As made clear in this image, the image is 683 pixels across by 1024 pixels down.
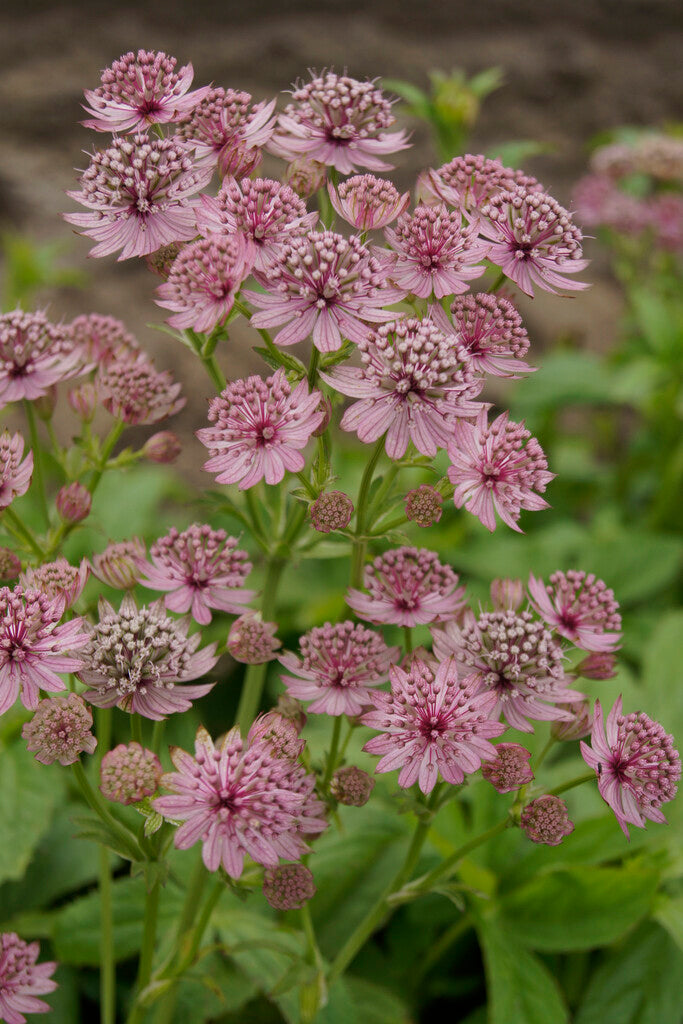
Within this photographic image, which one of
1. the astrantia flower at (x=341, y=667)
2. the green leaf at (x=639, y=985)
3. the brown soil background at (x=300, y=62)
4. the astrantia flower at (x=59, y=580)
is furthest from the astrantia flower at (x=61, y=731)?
the brown soil background at (x=300, y=62)

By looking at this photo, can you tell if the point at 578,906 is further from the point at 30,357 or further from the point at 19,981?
the point at 30,357

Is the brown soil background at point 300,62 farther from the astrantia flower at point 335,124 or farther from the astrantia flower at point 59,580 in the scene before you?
the astrantia flower at point 59,580

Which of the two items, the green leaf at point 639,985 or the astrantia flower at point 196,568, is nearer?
the astrantia flower at point 196,568

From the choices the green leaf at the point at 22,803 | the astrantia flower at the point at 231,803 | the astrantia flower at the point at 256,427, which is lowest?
the green leaf at the point at 22,803

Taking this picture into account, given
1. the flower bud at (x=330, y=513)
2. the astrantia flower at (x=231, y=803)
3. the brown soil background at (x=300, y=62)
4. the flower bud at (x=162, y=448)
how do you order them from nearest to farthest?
the astrantia flower at (x=231, y=803), the flower bud at (x=330, y=513), the flower bud at (x=162, y=448), the brown soil background at (x=300, y=62)

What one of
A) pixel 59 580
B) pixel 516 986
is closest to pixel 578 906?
pixel 516 986

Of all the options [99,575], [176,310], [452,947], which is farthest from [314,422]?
[452,947]

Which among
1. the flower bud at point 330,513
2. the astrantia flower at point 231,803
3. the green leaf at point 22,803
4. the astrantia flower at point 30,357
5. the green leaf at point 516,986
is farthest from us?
the green leaf at point 22,803
